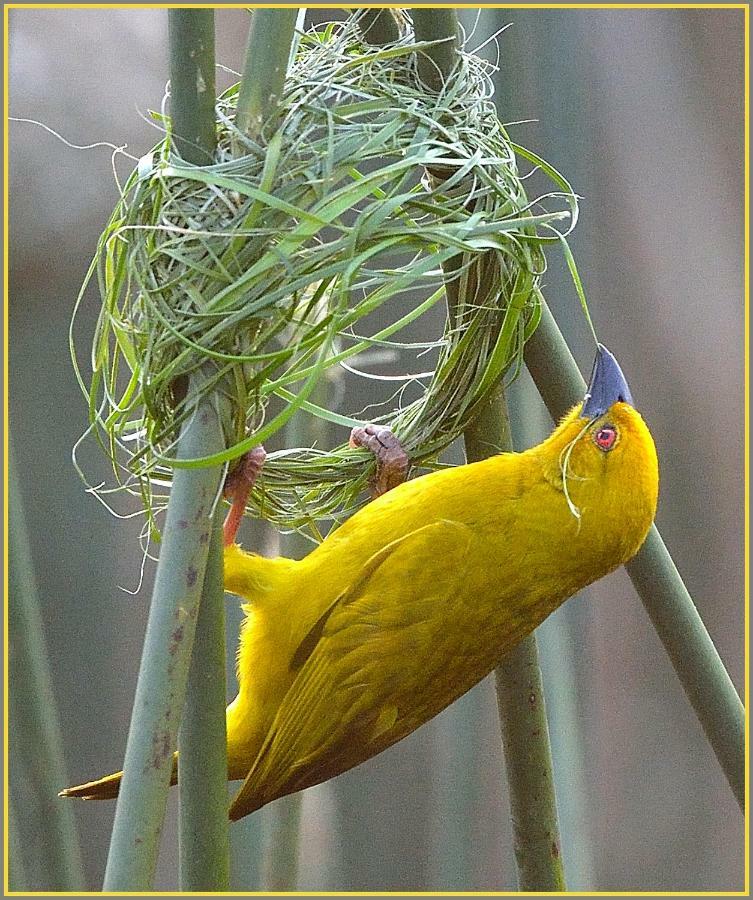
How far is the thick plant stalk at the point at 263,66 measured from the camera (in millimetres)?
501

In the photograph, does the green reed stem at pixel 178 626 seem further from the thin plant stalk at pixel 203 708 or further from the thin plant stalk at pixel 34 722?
the thin plant stalk at pixel 34 722

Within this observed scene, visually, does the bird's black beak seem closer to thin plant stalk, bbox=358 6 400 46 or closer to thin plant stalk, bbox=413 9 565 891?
thin plant stalk, bbox=413 9 565 891

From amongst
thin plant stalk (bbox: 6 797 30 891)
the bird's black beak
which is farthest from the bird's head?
thin plant stalk (bbox: 6 797 30 891)

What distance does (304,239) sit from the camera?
0.52 m

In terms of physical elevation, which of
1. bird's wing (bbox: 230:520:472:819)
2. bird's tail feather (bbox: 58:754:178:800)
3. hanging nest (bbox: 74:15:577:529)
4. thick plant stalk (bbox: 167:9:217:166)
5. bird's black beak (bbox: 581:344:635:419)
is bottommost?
bird's tail feather (bbox: 58:754:178:800)

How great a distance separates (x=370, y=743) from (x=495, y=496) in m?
0.21

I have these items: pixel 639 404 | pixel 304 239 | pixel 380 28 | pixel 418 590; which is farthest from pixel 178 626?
pixel 639 404

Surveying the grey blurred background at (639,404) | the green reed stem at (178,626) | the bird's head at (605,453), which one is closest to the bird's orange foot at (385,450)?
the bird's head at (605,453)

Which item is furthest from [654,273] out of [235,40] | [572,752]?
[572,752]

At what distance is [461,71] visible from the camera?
644 millimetres

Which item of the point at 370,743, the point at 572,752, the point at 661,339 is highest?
the point at 661,339

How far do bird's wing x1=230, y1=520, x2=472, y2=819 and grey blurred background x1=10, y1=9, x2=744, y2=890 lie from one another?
0.63m

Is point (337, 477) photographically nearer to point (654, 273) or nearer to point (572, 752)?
point (572, 752)

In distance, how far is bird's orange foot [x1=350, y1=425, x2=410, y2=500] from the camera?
0.75 metres
